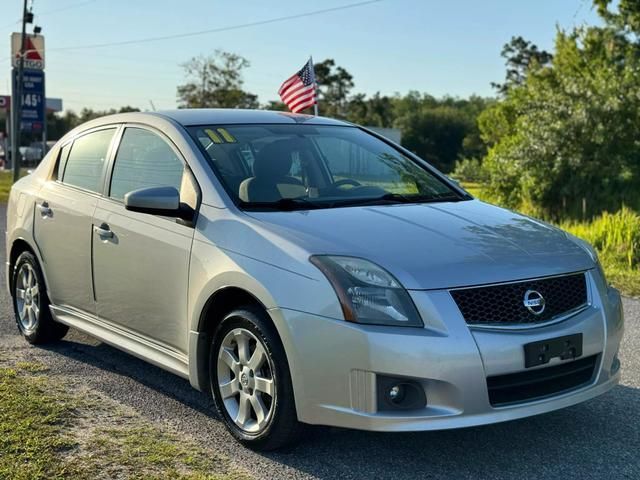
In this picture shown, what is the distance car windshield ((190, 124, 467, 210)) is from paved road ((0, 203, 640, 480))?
4.04 ft

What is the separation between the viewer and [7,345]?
5953 millimetres

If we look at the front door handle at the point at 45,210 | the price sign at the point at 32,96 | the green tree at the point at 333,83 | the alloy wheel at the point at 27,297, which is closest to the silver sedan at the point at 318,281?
the front door handle at the point at 45,210

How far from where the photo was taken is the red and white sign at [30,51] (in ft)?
103

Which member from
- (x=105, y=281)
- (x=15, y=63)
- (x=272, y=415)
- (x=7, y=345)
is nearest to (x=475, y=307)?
(x=272, y=415)

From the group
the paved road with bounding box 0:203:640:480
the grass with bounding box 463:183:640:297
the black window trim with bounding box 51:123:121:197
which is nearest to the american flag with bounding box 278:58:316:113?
the grass with bounding box 463:183:640:297

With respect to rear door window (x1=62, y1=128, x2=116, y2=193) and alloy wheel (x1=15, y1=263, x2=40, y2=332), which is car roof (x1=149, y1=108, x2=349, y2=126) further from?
alloy wheel (x1=15, y1=263, x2=40, y2=332)

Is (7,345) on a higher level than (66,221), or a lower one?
lower

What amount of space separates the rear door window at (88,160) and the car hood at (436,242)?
5.41ft

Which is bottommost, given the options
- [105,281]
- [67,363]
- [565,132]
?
[67,363]

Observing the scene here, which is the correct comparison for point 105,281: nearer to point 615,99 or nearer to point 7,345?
point 7,345

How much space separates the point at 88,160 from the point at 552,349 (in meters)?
3.40

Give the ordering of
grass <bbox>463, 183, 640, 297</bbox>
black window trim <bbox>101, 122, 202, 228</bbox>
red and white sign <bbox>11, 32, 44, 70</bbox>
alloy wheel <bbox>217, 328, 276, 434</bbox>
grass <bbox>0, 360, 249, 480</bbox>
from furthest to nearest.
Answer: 1. red and white sign <bbox>11, 32, 44, 70</bbox>
2. grass <bbox>463, 183, 640, 297</bbox>
3. black window trim <bbox>101, 122, 202, 228</bbox>
4. alloy wheel <bbox>217, 328, 276, 434</bbox>
5. grass <bbox>0, 360, 249, 480</bbox>

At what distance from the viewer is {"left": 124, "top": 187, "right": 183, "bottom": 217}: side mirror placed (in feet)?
13.9

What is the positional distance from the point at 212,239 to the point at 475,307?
1.40m
